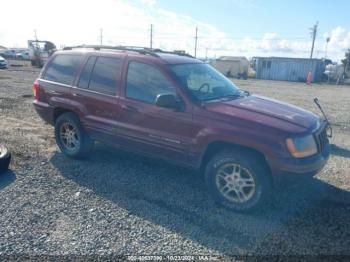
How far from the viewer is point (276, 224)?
358cm

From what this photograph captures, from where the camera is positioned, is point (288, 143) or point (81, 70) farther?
point (81, 70)

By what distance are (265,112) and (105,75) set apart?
8.28ft

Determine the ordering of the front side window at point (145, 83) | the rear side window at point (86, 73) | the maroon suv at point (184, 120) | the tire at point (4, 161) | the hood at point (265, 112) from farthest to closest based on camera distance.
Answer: the rear side window at point (86, 73), the tire at point (4, 161), the front side window at point (145, 83), the hood at point (265, 112), the maroon suv at point (184, 120)

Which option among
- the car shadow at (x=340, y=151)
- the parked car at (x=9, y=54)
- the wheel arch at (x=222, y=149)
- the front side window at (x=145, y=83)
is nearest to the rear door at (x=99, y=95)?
the front side window at (x=145, y=83)

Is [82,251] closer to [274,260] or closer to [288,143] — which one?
[274,260]

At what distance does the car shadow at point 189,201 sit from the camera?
337 centimetres

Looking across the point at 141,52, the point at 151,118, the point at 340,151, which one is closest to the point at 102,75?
the point at 141,52

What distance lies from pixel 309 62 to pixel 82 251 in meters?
38.0

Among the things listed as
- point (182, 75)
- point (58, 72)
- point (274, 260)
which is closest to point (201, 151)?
point (182, 75)

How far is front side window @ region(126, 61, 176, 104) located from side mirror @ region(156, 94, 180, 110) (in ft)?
0.69

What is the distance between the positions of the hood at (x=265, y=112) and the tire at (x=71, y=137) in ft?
8.03

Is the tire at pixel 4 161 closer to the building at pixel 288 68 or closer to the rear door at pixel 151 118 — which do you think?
the rear door at pixel 151 118

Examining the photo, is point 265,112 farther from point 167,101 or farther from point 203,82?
point 167,101

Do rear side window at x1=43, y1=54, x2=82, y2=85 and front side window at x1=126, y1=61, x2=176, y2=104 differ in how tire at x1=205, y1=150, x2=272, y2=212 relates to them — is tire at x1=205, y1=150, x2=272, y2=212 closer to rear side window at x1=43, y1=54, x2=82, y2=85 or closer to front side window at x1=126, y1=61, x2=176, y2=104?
front side window at x1=126, y1=61, x2=176, y2=104
